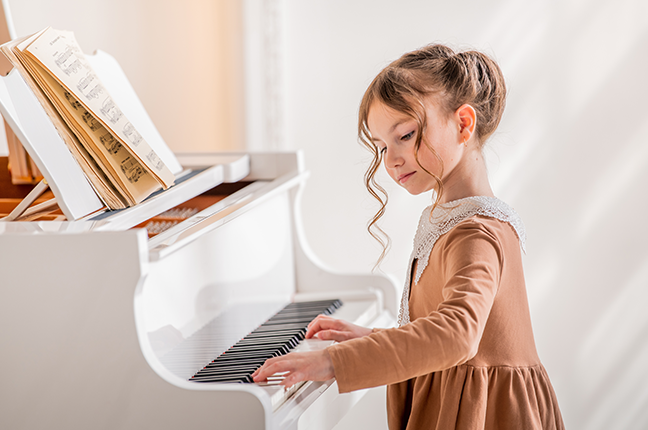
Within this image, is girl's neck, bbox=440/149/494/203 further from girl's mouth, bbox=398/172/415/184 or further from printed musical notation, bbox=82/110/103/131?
printed musical notation, bbox=82/110/103/131

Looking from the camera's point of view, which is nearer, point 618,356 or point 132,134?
point 132,134

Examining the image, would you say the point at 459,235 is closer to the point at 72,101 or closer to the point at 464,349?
the point at 464,349

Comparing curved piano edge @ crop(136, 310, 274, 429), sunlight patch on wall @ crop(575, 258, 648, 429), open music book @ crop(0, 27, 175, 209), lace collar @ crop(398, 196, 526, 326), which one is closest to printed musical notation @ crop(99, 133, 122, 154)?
open music book @ crop(0, 27, 175, 209)

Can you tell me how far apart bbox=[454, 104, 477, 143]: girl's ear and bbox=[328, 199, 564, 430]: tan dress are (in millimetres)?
150

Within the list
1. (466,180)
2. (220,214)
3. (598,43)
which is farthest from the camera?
(598,43)

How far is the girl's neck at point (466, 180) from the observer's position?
1104 mm

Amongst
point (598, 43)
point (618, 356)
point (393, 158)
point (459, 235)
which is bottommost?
point (618, 356)

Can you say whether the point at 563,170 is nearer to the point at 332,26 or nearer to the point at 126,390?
the point at 332,26

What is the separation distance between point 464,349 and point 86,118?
89 cm

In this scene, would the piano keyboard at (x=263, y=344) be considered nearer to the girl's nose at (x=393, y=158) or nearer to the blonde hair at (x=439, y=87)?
the blonde hair at (x=439, y=87)

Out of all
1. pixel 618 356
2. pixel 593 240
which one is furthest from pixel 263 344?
pixel 618 356

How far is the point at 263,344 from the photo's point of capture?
4.39 feet

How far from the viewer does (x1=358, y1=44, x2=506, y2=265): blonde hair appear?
1045mm

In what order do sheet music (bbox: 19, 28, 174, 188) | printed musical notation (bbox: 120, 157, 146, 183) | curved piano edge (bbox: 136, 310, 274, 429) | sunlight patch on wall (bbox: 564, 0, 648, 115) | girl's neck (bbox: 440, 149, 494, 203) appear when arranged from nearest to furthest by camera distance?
curved piano edge (bbox: 136, 310, 274, 429), girl's neck (bbox: 440, 149, 494, 203), sheet music (bbox: 19, 28, 174, 188), printed musical notation (bbox: 120, 157, 146, 183), sunlight patch on wall (bbox: 564, 0, 648, 115)
